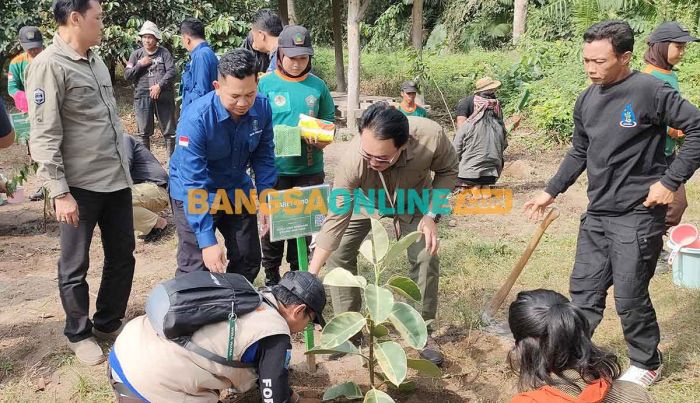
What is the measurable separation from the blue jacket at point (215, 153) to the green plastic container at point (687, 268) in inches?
108

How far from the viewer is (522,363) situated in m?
1.92

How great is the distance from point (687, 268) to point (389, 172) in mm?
2286

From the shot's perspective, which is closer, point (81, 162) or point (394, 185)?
point (81, 162)

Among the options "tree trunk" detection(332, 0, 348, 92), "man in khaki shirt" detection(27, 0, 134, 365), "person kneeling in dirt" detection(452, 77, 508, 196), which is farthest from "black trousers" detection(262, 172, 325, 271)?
"tree trunk" detection(332, 0, 348, 92)

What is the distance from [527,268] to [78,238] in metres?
3.13

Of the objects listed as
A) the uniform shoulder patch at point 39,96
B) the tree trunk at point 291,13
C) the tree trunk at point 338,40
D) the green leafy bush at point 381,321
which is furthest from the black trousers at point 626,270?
the tree trunk at point 338,40

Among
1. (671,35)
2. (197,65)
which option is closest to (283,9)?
(197,65)

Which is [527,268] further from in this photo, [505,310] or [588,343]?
[588,343]

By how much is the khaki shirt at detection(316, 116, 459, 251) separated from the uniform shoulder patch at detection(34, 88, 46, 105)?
144 centimetres

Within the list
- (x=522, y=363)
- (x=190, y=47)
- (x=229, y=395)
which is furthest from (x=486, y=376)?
(x=190, y=47)

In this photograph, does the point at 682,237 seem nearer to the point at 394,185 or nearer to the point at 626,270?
the point at 626,270

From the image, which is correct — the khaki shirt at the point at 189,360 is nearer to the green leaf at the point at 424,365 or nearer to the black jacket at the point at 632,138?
the green leaf at the point at 424,365

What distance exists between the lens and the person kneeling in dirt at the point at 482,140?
262 inches

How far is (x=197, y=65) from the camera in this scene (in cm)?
526
